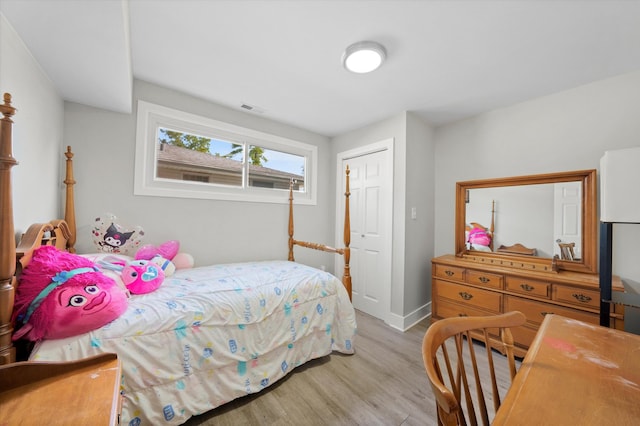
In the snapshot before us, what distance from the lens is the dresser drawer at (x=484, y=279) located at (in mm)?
2158

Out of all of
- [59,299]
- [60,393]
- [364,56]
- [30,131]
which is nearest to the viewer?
[60,393]

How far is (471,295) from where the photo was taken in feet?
7.57

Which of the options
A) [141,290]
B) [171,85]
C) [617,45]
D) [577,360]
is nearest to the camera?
[577,360]

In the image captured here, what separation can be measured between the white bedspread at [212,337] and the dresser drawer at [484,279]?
1276 mm

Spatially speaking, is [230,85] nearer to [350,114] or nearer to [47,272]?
[350,114]

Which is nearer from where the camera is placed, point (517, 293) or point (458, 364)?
point (458, 364)

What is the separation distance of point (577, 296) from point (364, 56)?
2436mm

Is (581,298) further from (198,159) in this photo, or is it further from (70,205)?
(70,205)

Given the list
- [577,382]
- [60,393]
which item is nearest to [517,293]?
[577,382]

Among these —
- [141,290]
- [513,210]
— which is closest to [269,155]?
[141,290]

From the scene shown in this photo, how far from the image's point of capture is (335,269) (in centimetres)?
349

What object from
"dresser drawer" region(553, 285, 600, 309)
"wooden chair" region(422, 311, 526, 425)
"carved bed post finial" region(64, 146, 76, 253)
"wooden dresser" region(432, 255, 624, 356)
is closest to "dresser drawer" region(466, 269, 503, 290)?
"wooden dresser" region(432, 255, 624, 356)

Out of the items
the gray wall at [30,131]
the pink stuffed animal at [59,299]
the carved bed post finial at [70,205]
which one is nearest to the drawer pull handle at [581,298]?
the pink stuffed animal at [59,299]

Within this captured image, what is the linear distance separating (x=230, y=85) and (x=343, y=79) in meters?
1.04
